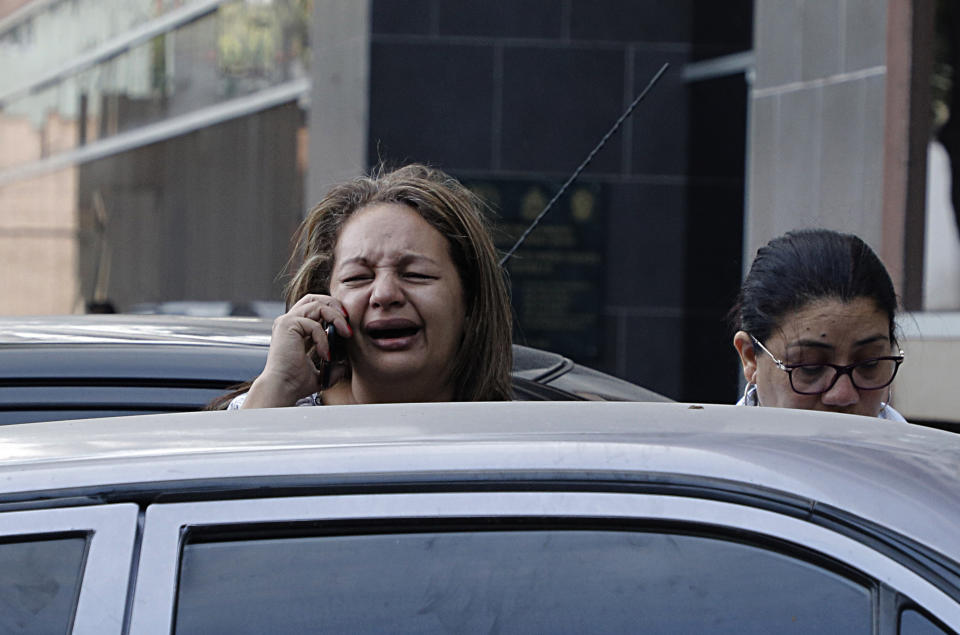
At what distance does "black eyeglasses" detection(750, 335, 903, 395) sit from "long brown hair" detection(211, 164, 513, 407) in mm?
588

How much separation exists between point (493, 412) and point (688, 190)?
28.9ft

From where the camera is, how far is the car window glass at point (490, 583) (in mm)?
1367

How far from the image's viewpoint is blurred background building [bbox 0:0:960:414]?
7.97 meters

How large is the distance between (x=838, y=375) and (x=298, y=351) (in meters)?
1.02

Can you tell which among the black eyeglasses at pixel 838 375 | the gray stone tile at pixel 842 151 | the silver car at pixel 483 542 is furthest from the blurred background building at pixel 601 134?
the silver car at pixel 483 542

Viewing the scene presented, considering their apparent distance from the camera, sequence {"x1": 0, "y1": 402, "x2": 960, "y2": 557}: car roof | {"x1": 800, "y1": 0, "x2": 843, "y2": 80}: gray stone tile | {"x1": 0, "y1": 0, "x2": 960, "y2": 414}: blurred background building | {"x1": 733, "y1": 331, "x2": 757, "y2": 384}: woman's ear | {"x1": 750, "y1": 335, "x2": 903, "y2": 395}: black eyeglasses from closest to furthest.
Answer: {"x1": 0, "y1": 402, "x2": 960, "y2": 557}: car roof → {"x1": 750, "y1": 335, "x2": 903, "y2": 395}: black eyeglasses → {"x1": 733, "y1": 331, "x2": 757, "y2": 384}: woman's ear → {"x1": 0, "y1": 0, "x2": 960, "y2": 414}: blurred background building → {"x1": 800, "y1": 0, "x2": 843, "y2": 80}: gray stone tile

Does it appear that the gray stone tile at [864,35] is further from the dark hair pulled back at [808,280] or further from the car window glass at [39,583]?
the car window glass at [39,583]

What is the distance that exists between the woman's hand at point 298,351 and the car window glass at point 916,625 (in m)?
1.44

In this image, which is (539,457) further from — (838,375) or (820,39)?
(820,39)

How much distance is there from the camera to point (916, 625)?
1.31 m

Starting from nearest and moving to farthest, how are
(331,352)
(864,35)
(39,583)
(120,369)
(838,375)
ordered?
(39,583) → (838,375) → (331,352) → (120,369) → (864,35)

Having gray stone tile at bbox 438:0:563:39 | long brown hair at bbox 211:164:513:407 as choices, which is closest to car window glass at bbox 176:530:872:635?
long brown hair at bbox 211:164:513:407

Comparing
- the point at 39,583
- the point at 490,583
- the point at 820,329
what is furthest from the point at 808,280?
the point at 39,583

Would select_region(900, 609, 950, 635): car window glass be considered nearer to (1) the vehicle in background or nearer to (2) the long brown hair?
(2) the long brown hair
